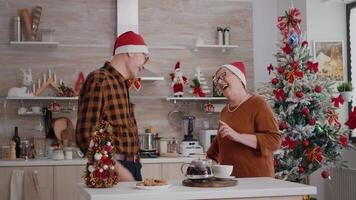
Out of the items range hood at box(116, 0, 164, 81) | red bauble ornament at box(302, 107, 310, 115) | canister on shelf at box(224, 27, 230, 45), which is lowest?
red bauble ornament at box(302, 107, 310, 115)

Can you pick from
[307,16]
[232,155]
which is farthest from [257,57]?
[232,155]

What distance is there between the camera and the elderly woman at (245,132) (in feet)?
10.6

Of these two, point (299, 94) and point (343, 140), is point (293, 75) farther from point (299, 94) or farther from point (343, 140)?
point (343, 140)

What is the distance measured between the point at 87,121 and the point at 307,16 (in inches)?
159

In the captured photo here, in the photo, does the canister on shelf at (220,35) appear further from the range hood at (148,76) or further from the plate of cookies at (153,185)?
the plate of cookies at (153,185)

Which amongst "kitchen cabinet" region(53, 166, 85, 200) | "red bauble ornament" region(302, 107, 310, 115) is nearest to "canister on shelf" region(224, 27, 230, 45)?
"red bauble ornament" region(302, 107, 310, 115)

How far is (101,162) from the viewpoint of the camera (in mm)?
2705

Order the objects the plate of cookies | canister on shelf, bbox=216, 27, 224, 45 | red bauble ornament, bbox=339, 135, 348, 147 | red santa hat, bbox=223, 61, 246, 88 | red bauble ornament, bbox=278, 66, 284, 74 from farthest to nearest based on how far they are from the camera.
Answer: canister on shelf, bbox=216, 27, 224, 45 < red bauble ornament, bbox=278, 66, 284, 74 < red bauble ornament, bbox=339, 135, 348, 147 < red santa hat, bbox=223, 61, 246, 88 < the plate of cookies

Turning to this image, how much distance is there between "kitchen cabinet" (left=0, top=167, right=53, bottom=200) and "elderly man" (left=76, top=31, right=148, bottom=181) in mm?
2619

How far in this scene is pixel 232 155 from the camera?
11.0 feet

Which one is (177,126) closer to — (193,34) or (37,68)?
(193,34)

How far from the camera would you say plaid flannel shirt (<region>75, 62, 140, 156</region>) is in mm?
2918

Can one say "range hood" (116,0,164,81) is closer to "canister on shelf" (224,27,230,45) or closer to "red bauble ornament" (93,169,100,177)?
"canister on shelf" (224,27,230,45)

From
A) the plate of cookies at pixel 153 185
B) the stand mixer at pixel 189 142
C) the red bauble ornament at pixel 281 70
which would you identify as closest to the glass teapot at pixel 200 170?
the plate of cookies at pixel 153 185
